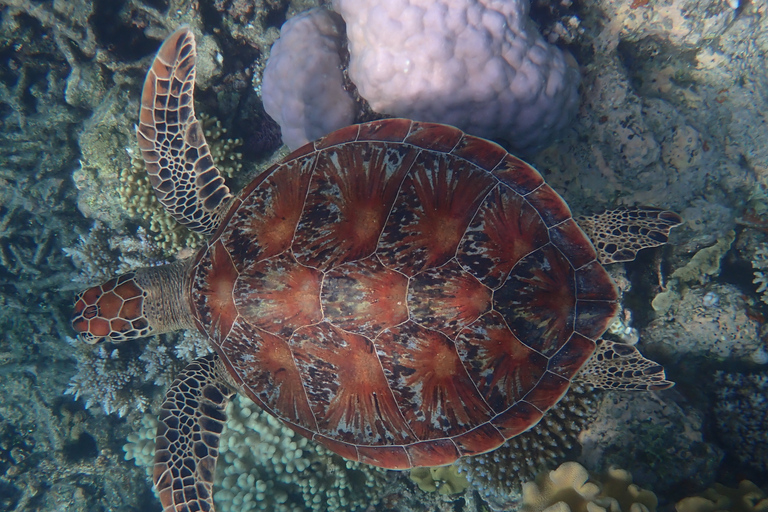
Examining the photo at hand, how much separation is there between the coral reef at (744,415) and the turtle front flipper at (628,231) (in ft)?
4.02

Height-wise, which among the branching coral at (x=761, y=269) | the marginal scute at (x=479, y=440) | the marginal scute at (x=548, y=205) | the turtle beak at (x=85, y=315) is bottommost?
the turtle beak at (x=85, y=315)

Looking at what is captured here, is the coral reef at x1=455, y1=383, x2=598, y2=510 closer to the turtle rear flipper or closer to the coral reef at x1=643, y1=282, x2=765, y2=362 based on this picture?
the turtle rear flipper

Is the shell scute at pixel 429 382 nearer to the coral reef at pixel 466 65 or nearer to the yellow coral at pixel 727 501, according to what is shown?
the yellow coral at pixel 727 501

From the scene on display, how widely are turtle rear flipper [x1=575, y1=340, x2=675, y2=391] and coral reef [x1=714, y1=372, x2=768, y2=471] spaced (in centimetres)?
77

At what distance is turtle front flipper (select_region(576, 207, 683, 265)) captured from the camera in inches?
84.6

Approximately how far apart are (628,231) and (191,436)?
3.29 m

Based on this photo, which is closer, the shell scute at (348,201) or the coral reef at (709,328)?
the shell scute at (348,201)

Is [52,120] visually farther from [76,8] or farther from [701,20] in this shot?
[701,20]

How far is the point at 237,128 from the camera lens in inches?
126

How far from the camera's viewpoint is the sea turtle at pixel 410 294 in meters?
1.88

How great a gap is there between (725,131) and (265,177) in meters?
3.37

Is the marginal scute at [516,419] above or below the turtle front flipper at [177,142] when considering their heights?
below

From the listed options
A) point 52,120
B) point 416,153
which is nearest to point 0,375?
point 52,120

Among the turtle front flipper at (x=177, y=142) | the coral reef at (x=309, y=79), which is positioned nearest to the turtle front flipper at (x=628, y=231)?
the coral reef at (x=309, y=79)
